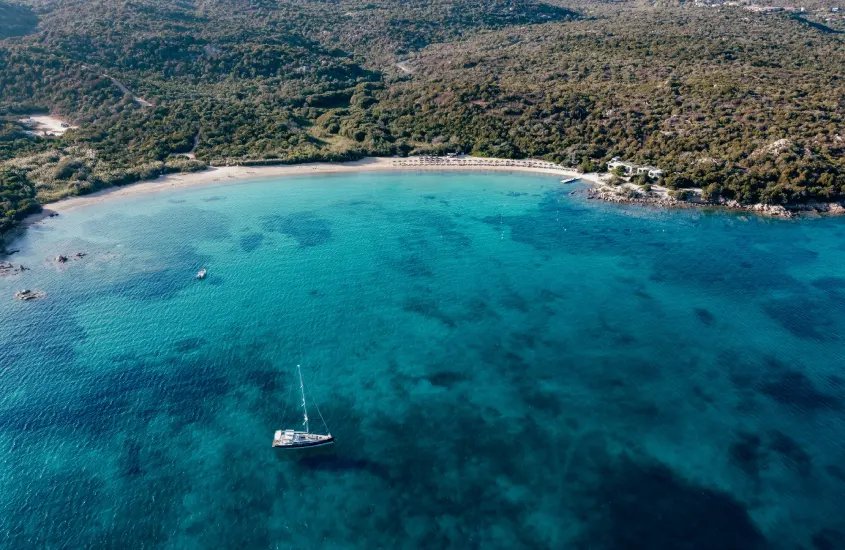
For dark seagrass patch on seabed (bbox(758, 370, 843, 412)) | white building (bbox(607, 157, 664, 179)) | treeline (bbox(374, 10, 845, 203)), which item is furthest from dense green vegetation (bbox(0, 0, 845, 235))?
dark seagrass patch on seabed (bbox(758, 370, 843, 412))

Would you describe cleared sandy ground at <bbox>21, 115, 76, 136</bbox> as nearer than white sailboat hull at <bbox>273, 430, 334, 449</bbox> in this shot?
No

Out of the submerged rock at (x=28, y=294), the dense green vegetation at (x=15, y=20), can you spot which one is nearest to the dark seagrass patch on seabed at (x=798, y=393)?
the submerged rock at (x=28, y=294)

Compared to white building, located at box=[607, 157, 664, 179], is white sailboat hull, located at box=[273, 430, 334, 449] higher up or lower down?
lower down

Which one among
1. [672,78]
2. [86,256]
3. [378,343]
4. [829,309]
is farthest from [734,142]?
[86,256]

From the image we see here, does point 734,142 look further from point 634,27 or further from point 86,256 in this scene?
point 86,256

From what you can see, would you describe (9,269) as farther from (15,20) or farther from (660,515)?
(15,20)

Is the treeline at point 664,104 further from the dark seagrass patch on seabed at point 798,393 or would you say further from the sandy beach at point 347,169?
the dark seagrass patch on seabed at point 798,393

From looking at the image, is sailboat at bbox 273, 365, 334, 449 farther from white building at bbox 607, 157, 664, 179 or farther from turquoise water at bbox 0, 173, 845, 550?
white building at bbox 607, 157, 664, 179
